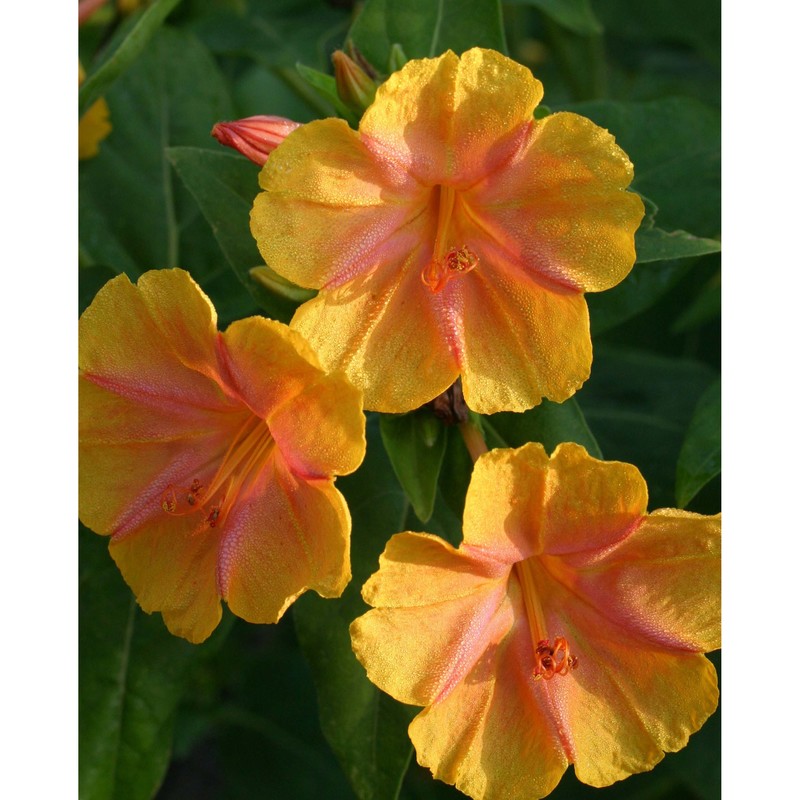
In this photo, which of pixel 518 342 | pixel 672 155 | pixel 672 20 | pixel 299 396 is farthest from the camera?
pixel 672 20

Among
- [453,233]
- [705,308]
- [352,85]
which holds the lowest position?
[705,308]

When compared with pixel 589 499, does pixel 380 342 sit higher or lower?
higher

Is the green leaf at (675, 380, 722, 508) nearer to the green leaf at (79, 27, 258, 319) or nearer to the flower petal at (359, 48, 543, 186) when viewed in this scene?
the flower petal at (359, 48, 543, 186)

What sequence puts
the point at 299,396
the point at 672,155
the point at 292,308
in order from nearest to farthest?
the point at 299,396, the point at 292,308, the point at 672,155

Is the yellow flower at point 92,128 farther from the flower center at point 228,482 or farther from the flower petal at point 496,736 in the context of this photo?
the flower petal at point 496,736

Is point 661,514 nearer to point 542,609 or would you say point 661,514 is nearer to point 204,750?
point 542,609

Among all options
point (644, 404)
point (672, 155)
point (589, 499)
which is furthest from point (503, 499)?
point (644, 404)

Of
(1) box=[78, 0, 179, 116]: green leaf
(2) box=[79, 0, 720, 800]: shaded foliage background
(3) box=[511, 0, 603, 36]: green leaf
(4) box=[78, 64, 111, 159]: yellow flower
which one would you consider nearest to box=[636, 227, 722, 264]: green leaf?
(2) box=[79, 0, 720, 800]: shaded foliage background

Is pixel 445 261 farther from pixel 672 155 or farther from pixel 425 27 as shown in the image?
pixel 672 155
